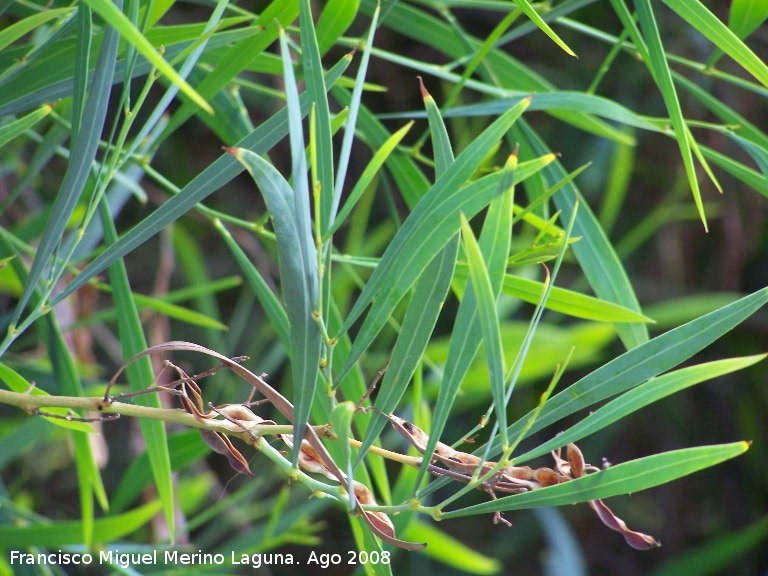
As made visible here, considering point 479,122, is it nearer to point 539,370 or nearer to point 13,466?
point 539,370

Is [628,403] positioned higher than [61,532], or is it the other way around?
[628,403]

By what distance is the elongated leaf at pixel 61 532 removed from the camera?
492 mm

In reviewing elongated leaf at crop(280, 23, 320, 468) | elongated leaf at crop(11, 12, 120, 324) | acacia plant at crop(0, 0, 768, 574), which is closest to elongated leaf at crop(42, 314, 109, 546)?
acacia plant at crop(0, 0, 768, 574)

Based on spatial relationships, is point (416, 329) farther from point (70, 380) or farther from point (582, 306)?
point (70, 380)

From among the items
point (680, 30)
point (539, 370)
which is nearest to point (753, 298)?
point (539, 370)

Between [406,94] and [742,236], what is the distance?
2.03ft

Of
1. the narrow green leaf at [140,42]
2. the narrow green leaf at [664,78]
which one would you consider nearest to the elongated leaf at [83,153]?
the narrow green leaf at [140,42]

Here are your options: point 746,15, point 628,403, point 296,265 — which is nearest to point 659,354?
point 628,403

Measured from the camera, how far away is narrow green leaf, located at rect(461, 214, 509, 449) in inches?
8.3

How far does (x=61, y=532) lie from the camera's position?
1.64 ft

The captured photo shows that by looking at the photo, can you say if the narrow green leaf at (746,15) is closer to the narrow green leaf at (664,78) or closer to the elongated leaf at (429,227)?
the narrow green leaf at (664,78)

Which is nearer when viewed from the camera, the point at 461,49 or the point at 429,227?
the point at 429,227

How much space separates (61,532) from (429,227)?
0.39 m

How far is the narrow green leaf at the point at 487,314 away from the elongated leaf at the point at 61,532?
368 millimetres
